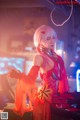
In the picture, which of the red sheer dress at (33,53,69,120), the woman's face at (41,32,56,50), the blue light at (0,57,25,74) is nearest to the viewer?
the red sheer dress at (33,53,69,120)

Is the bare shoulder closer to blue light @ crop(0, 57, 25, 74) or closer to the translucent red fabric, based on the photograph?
the translucent red fabric

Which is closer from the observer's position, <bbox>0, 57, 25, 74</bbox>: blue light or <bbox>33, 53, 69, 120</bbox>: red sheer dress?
<bbox>33, 53, 69, 120</bbox>: red sheer dress

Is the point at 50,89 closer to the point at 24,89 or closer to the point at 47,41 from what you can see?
the point at 24,89

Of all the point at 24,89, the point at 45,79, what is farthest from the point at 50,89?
the point at 24,89

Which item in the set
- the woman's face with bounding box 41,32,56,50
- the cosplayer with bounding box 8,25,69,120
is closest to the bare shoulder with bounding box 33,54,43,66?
the cosplayer with bounding box 8,25,69,120

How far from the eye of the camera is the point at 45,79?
3.68 metres

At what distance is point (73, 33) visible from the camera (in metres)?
4.30

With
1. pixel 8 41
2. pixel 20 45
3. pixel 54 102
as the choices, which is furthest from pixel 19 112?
pixel 8 41

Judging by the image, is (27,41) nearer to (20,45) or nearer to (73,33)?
(20,45)

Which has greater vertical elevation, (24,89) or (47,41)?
(47,41)

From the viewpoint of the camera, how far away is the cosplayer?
12.1 feet

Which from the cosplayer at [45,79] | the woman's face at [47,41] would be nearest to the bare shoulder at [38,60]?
the cosplayer at [45,79]

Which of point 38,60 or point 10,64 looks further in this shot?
point 10,64

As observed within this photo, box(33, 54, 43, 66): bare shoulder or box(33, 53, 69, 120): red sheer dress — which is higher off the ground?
box(33, 54, 43, 66): bare shoulder
